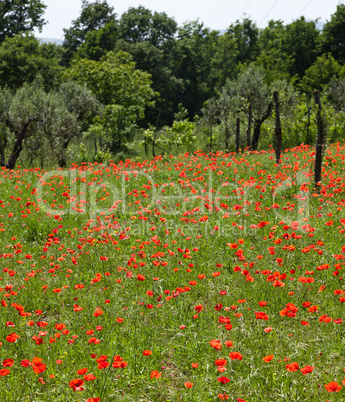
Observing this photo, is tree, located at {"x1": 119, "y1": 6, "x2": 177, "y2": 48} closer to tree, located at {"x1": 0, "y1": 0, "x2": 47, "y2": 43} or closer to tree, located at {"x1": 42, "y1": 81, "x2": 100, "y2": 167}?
tree, located at {"x1": 0, "y1": 0, "x2": 47, "y2": 43}

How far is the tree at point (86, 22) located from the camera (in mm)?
52938

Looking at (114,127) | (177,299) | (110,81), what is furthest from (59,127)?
(177,299)

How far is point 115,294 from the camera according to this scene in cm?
527

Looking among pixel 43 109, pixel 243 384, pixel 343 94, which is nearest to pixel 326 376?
pixel 243 384

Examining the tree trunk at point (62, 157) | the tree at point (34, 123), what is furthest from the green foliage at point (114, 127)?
the tree trunk at point (62, 157)

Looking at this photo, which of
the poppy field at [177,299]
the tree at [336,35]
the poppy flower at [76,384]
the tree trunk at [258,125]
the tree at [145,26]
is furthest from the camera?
the tree at [336,35]

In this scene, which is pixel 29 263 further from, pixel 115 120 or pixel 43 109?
pixel 115 120

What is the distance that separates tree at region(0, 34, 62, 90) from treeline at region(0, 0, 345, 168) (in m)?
0.09

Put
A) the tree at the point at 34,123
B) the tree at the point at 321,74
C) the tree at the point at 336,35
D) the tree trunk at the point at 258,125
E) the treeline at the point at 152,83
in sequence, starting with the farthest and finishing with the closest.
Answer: the tree at the point at 336,35 → the tree at the point at 321,74 → the tree trunk at the point at 258,125 → the treeline at the point at 152,83 → the tree at the point at 34,123

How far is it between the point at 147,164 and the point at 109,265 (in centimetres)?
688

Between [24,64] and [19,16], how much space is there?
8.27m

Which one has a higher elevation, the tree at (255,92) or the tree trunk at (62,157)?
the tree at (255,92)

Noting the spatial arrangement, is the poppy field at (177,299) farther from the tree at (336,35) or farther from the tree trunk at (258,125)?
the tree at (336,35)

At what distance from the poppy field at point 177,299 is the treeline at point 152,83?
458 cm
